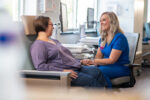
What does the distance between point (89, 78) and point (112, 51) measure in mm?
357

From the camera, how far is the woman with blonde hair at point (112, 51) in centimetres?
222

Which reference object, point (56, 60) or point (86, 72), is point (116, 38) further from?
point (56, 60)

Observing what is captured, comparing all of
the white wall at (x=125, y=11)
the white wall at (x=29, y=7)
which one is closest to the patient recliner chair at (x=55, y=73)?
the white wall at (x=29, y=7)

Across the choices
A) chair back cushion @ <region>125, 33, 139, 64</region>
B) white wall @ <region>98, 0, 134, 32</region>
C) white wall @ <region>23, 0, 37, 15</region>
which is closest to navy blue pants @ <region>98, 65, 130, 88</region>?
chair back cushion @ <region>125, 33, 139, 64</region>

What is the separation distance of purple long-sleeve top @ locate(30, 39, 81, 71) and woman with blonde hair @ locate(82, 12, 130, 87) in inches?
8.9

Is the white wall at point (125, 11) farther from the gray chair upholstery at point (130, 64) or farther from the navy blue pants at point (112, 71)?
the navy blue pants at point (112, 71)

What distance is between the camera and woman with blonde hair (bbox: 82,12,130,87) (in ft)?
7.28

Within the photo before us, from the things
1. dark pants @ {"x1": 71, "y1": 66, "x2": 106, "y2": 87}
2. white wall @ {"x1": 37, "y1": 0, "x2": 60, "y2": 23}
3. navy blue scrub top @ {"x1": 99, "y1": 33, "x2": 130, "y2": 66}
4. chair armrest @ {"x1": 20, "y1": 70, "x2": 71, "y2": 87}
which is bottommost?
dark pants @ {"x1": 71, "y1": 66, "x2": 106, "y2": 87}

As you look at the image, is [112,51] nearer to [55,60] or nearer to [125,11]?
[55,60]

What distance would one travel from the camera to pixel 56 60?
2.07m

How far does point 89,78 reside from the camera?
201 cm

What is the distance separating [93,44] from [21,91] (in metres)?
3.15

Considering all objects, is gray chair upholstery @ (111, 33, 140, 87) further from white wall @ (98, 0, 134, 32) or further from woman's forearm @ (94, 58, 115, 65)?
white wall @ (98, 0, 134, 32)

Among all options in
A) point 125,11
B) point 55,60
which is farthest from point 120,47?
point 125,11
